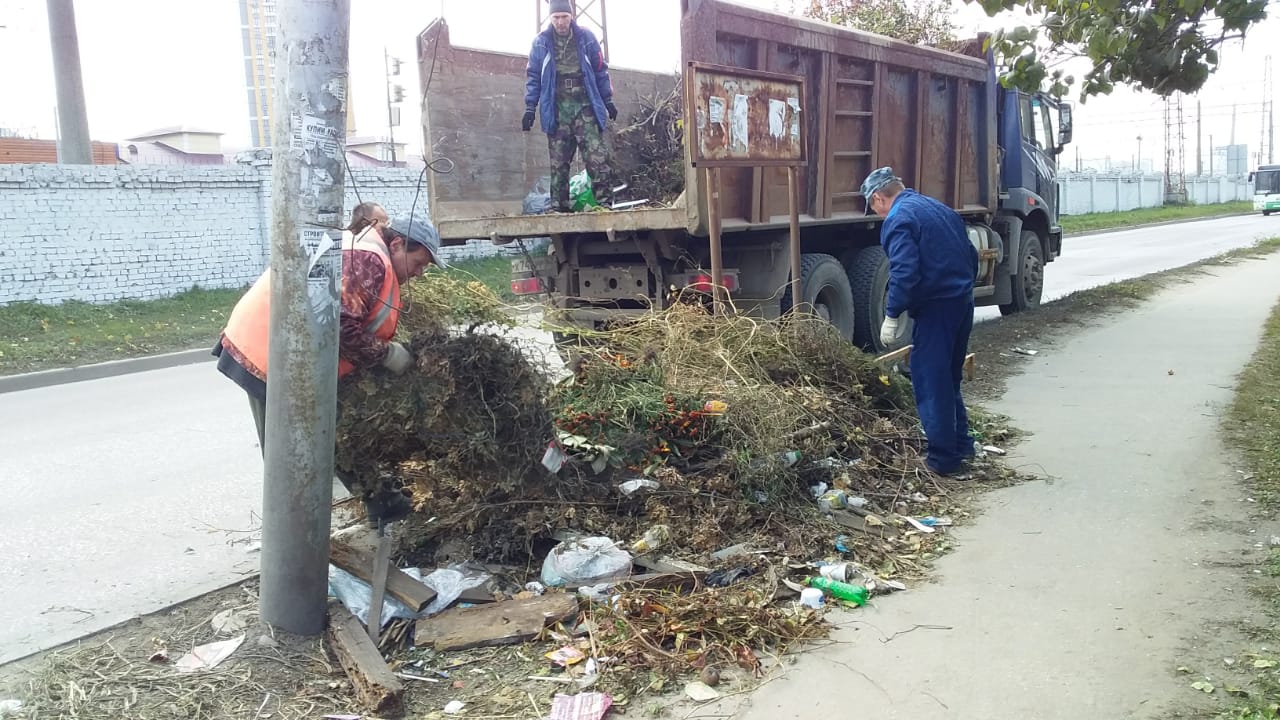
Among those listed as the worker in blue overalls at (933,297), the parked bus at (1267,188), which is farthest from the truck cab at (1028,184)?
the parked bus at (1267,188)

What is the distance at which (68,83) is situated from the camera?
1525 centimetres

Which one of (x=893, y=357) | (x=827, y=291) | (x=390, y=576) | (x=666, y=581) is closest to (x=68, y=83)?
(x=827, y=291)

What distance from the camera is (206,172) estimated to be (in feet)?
49.6

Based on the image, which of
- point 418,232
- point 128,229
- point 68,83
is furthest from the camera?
point 68,83

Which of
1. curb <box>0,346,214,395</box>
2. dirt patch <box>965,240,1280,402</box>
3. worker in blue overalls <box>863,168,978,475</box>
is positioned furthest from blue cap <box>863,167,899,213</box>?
curb <box>0,346,214,395</box>

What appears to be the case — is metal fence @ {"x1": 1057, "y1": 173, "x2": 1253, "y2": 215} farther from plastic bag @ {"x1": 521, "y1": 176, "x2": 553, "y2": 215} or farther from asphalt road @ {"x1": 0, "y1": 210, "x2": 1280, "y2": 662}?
asphalt road @ {"x1": 0, "y1": 210, "x2": 1280, "y2": 662}

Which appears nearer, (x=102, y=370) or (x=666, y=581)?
(x=666, y=581)

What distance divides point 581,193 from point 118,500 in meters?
3.92

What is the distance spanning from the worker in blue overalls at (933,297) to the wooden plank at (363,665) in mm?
3196

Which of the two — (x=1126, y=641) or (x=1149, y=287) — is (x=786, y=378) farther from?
(x=1149, y=287)

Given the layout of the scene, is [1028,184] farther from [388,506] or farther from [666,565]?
[388,506]

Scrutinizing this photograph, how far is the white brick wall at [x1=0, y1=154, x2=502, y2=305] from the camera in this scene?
1318 centimetres

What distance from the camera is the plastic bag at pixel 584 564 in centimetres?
390

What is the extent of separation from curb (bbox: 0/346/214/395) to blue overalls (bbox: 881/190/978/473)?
7730 millimetres
